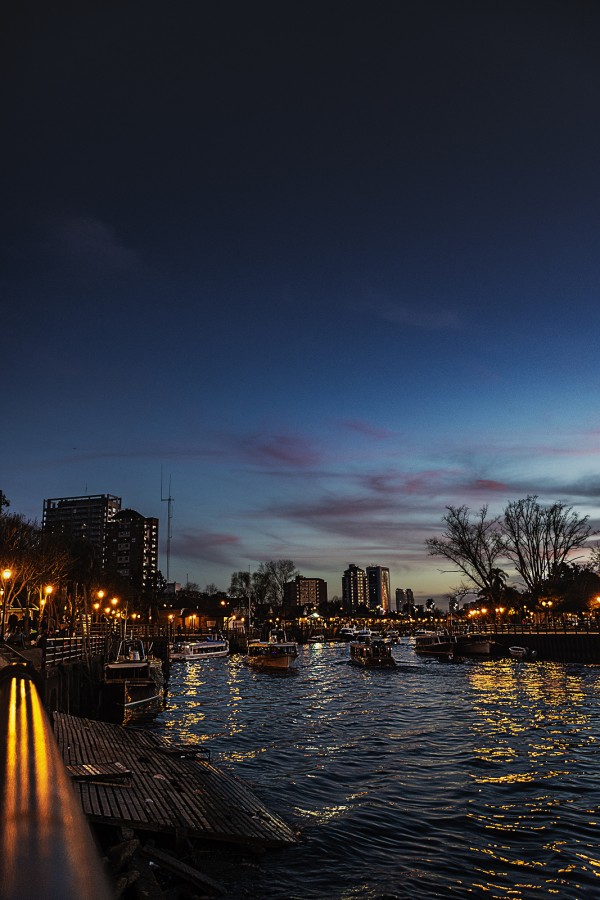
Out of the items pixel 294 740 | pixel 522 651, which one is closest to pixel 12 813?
pixel 294 740

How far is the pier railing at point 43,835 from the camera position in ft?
6.54

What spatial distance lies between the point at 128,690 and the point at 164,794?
2700cm

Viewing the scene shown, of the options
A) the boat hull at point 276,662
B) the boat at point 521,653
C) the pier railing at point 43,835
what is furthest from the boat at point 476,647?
the pier railing at point 43,835

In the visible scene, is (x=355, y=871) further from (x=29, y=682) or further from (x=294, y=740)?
(x=294, y=740)

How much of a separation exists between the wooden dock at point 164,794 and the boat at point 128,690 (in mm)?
18770

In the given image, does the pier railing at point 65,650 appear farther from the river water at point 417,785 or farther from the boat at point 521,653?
the boat at point 521,653

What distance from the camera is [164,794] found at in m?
14.9

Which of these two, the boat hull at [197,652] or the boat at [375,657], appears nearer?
the boat at [375,657]

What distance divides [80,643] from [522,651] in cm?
5320

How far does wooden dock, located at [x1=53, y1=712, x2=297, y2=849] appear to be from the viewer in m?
13.0

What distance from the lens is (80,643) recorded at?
45.6m

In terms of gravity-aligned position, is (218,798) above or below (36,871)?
below

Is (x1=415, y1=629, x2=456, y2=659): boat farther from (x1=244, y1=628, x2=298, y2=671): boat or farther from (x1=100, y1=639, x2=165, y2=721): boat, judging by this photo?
(x1=100, y1=639, x2=165, y2=721): boat

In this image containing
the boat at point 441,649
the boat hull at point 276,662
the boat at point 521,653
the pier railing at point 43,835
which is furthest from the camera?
the boat at point 441,649
